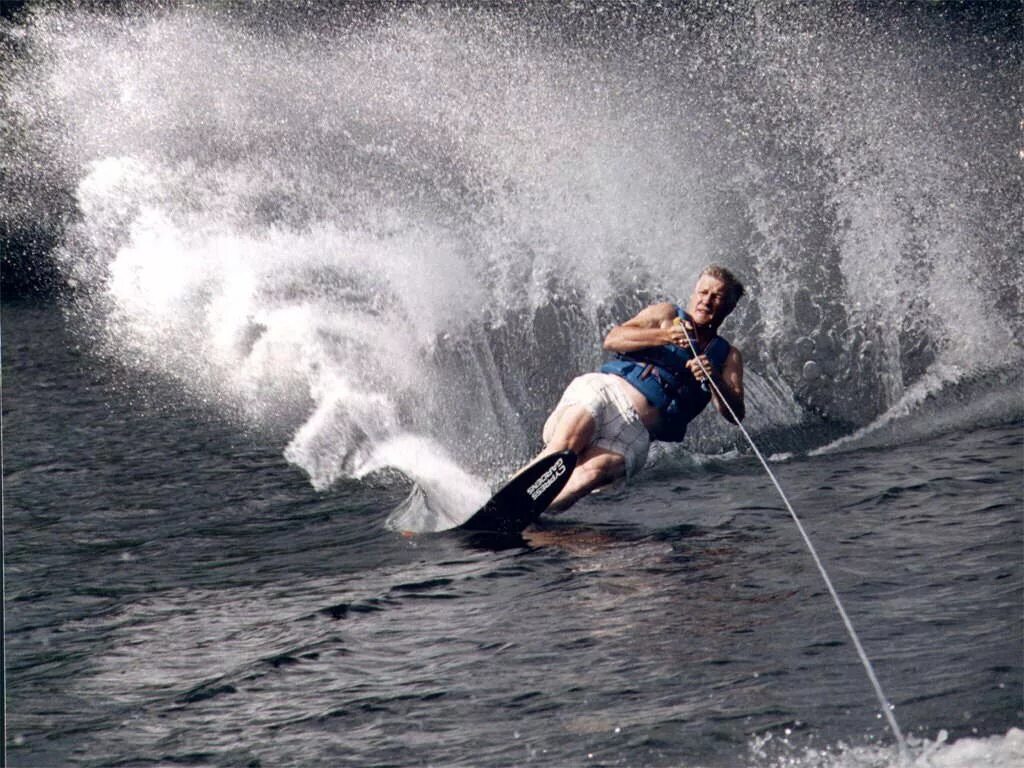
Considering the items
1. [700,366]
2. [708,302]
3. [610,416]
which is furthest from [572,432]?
[708,302]

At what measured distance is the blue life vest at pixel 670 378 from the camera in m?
3.11

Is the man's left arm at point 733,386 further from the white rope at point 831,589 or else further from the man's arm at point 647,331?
the man's arm at point 647,331

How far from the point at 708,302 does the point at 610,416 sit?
0.35 m

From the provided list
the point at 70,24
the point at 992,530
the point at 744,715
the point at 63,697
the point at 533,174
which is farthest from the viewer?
the point at 533,174

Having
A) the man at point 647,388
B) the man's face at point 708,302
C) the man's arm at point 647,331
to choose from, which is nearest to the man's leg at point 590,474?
the man at point 647,388

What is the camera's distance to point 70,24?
308 centimetres

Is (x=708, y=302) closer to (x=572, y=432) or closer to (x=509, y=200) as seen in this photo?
(x=572, y=432)

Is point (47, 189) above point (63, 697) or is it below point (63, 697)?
above

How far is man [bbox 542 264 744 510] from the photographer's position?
10.1ft

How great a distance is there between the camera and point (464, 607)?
2.71 m

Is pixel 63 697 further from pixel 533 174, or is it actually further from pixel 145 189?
pixel 533 174

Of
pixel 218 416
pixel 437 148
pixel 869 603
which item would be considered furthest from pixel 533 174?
pixel 869 603

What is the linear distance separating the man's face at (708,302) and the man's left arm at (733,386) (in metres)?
0.10

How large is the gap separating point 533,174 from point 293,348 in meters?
0.78
